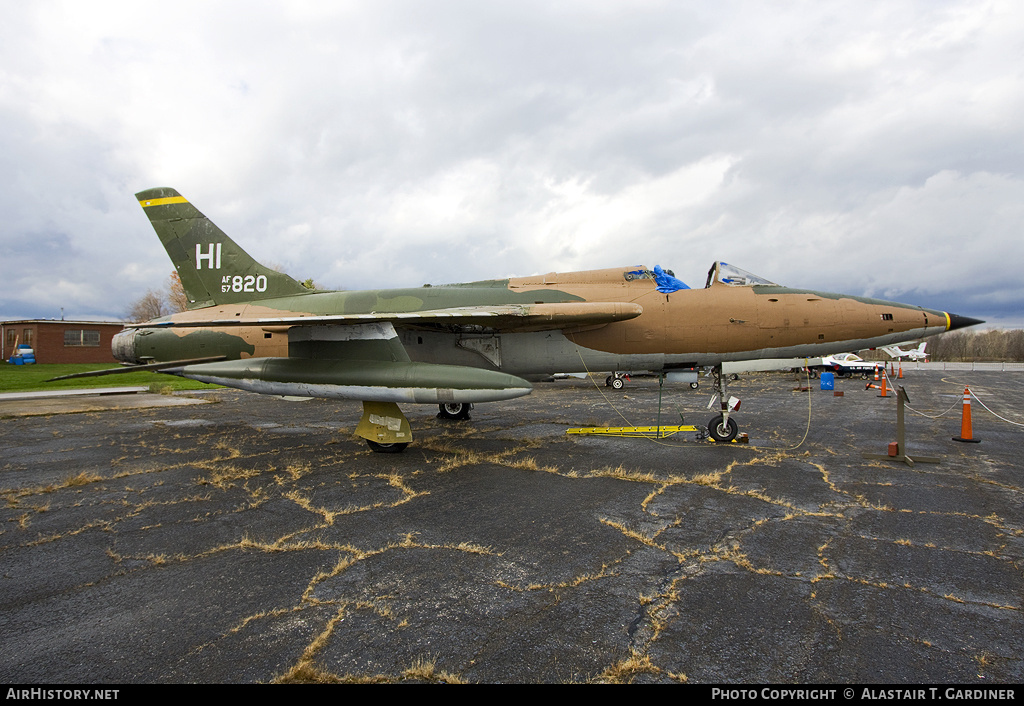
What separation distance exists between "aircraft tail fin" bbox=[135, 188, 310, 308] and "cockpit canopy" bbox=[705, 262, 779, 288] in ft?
25.0

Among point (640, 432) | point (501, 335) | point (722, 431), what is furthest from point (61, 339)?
point (722, 431)

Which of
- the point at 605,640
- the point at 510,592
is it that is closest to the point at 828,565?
the point at 605,640

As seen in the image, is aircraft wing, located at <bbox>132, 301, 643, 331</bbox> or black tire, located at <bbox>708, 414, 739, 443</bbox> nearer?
aircraft wing, located at <bbox>132, 301, 643, 331</bbox>

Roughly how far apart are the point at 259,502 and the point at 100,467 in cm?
338

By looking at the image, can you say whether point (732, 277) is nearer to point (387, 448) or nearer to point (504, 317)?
point (504, 317)

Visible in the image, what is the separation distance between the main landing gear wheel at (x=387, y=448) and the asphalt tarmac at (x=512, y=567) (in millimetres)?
224

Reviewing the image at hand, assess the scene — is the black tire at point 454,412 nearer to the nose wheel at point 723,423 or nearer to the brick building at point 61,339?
the nose wheel at point 723,423

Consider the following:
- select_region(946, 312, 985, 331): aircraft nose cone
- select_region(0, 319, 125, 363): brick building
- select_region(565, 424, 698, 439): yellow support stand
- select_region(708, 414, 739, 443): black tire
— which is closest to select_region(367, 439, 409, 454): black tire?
select_region(565, 424, 698, 439): yellow support stand

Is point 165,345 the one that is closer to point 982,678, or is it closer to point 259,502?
point 259,502

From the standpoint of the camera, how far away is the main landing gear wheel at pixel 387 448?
727cm

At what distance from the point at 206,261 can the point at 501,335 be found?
6.19m

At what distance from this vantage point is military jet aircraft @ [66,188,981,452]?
6918mm

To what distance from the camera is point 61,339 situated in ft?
117

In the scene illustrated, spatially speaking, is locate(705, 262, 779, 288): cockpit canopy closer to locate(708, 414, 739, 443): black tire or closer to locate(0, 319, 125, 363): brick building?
locate(708, 414, 739, 443): black tire
